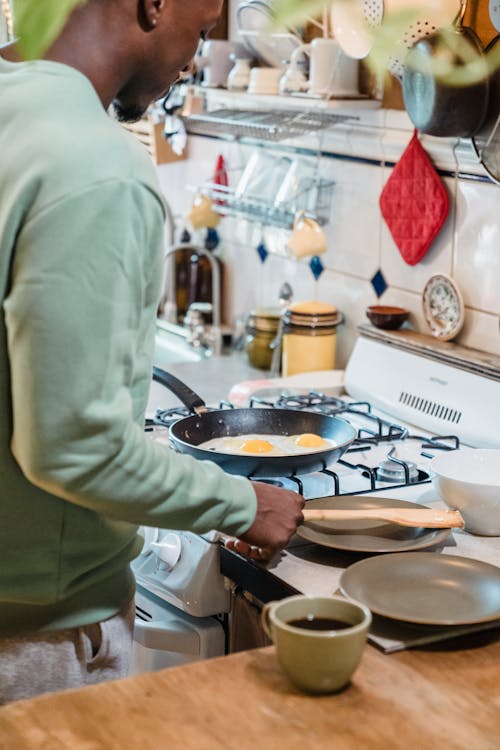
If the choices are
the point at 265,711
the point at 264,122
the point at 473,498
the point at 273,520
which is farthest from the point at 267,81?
the point at 265,711

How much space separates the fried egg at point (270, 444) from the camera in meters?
1.95

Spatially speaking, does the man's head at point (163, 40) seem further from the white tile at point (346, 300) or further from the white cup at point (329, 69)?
the white tile at point (346, 300)

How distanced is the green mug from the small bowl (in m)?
1.36

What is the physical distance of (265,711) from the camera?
3.86 feet

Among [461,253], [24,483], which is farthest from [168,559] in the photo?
[461,253]


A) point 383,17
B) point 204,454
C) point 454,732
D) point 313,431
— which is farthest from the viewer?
point 383,17

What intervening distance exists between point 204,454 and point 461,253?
88 cm

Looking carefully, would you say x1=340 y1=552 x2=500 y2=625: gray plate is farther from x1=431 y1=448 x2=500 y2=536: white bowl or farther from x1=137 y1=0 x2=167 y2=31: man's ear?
x1=137 y1=0 x2=167 y2=31: man's ear

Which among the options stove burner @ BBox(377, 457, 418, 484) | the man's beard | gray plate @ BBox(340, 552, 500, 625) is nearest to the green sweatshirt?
the man's beard

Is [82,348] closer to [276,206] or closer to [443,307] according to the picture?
[443,307]

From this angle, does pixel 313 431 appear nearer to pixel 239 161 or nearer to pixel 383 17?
pixel 383 17

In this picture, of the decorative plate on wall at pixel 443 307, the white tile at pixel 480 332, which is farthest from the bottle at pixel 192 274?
the white tile at pixel 480 332

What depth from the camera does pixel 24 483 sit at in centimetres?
128

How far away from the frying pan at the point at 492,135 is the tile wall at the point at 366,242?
0.10m
